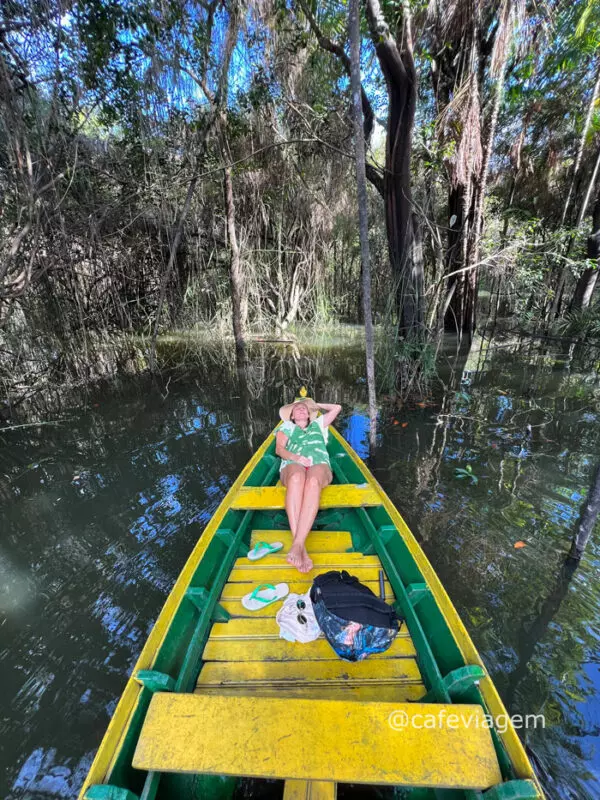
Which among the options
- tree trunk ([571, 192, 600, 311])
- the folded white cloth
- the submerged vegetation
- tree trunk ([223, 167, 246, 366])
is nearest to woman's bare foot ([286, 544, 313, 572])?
the folded white cloth

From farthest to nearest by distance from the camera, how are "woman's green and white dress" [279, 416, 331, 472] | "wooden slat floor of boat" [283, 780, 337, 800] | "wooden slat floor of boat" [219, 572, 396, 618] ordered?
"woman's green and white dress" [279, 416, 331, 472] → "wooden slat floor of boat" [219, 572, 396, 618] → "wooden slat floor of boat" [283, 780, 337, 800]

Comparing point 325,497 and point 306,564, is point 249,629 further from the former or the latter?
point 325,497

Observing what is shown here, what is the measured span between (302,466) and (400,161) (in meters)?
5.13

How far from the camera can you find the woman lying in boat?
8.22ft

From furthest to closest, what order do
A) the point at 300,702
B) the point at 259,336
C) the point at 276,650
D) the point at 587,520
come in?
1. the point at 259,336
2. the point at 587,520
3. the point at 276,650
4. the point at 300,702

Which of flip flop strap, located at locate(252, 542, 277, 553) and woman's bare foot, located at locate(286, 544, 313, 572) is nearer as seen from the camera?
woman's bare foot, located at locate(286, 544, 313, 572)

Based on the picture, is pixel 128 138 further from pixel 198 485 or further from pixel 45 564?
pixel 45 564

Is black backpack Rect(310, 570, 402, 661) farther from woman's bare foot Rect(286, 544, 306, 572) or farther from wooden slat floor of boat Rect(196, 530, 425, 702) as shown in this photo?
woman's bare foot Rect(286, 544, 306, 572)

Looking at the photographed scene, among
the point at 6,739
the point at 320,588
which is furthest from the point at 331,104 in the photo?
the point at 6,739

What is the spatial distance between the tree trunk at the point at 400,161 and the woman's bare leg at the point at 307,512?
3.60 m

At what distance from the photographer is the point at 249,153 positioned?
7.62 metres

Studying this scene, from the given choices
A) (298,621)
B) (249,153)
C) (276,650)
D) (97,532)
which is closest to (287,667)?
(276,650)

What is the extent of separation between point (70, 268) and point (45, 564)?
519 centimetres

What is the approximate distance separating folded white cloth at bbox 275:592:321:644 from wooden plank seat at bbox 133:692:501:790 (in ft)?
1.53
